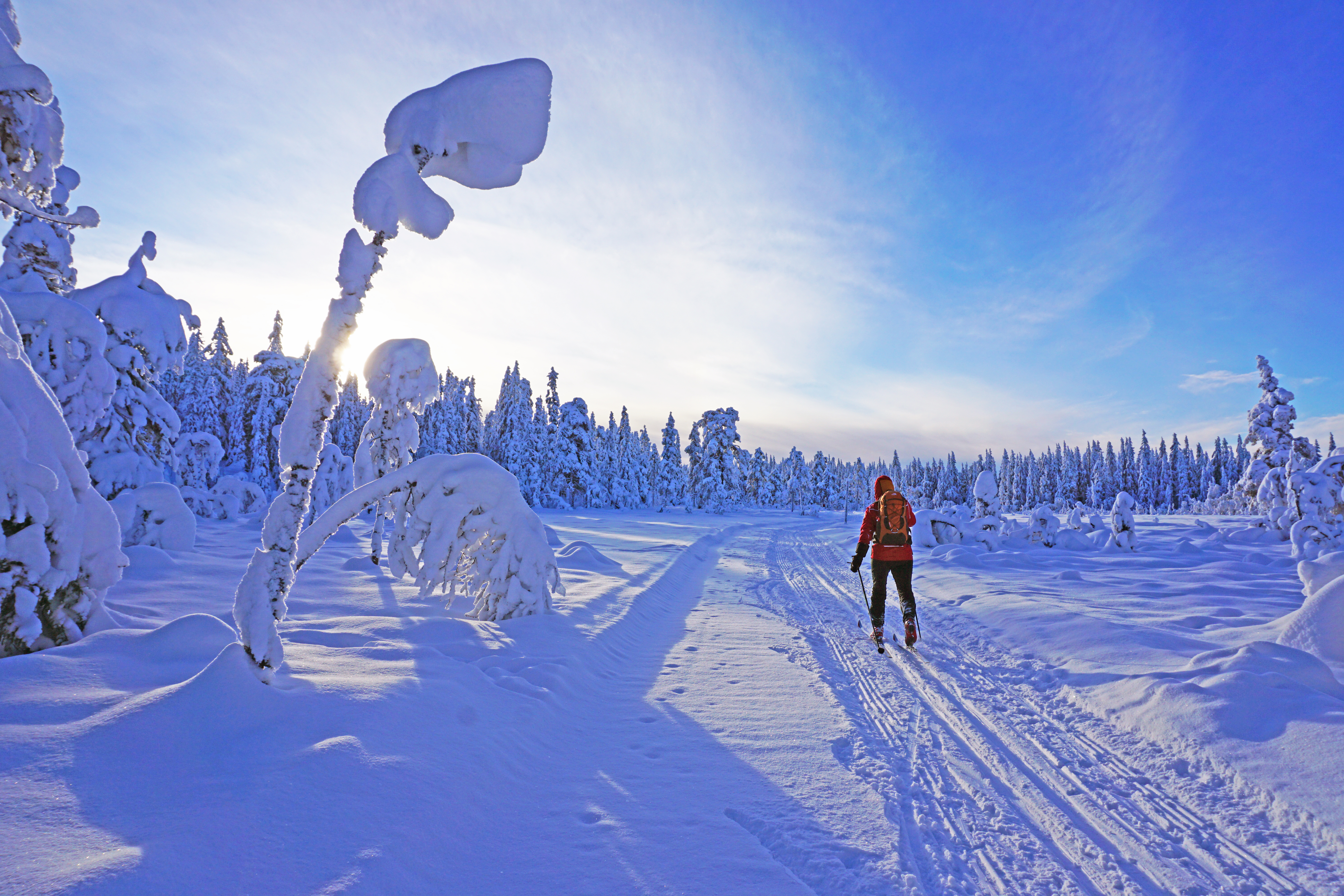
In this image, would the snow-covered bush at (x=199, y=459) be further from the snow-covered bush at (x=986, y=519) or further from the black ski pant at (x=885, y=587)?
the snow-covered bush at (x=986, y=519)

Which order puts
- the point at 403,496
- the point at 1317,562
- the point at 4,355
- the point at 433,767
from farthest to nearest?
the point at 1317,562 < the point at 403,496 < the point at 4,355 < the point at 433,767

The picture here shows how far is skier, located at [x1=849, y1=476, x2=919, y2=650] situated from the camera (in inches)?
270

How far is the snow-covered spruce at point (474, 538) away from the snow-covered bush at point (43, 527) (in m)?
1.52

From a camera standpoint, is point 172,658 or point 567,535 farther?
point 567,535

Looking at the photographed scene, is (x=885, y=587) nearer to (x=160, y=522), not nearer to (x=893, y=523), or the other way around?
(x=893, y=523)

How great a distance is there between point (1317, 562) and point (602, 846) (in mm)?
8989

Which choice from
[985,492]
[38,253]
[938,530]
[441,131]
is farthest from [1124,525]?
[38,253]

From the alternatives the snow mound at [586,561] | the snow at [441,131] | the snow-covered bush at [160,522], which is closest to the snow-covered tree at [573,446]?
the snow mound at [586,561]

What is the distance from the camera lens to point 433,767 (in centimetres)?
308

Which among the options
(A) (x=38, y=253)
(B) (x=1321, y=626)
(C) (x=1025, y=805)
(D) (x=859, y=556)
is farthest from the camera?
(A) (x=38, y=253)

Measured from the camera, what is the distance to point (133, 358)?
1193 cm

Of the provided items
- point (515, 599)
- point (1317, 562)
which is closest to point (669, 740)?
point (515, 599)

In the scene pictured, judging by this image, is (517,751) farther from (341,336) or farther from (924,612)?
(924,612)

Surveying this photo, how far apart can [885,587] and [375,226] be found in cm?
676
